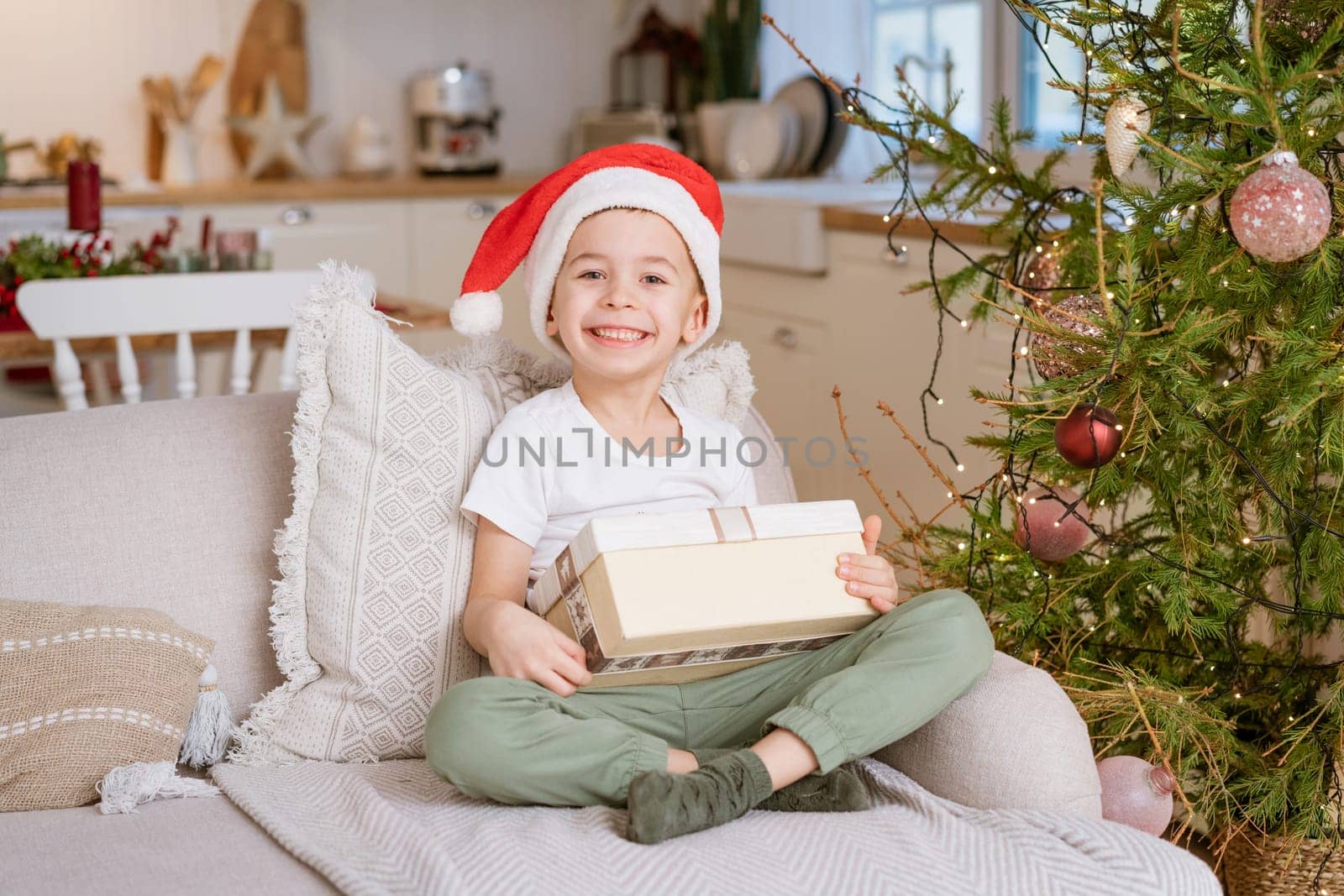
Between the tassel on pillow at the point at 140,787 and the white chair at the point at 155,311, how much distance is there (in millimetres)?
911

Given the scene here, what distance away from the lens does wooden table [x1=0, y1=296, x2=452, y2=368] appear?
2156mm

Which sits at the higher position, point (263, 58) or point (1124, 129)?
point (263, 58)

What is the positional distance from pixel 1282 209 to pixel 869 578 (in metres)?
0.51

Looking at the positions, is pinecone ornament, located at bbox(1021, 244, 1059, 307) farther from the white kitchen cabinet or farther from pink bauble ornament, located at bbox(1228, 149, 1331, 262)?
the white kitchen cabinet

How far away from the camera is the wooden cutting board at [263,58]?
4.14 m

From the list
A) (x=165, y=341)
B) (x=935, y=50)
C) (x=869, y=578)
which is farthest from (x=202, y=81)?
(x=869, y=578)

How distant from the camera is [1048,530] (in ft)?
5.12

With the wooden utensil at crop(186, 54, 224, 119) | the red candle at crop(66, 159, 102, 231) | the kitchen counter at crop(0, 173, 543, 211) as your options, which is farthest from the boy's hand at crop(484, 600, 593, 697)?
the wooden utensil at crop(186, 54, 224, 119)

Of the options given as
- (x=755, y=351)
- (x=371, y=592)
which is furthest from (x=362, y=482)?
(x=755, y=351)

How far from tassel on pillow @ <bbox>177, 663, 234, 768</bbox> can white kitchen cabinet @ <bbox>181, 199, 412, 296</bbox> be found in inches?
101

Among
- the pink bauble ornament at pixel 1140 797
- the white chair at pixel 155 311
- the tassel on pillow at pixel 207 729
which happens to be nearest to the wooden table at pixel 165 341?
the white chair at pixel 155 311

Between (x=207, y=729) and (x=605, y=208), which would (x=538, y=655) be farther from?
(x=605, y=208)

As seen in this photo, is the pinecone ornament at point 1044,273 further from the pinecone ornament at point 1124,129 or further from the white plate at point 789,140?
the white plate at point 789,140

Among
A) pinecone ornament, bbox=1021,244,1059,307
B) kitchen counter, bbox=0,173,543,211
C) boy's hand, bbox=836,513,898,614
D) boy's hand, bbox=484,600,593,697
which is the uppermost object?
kitchen counter, bbox=0,173,543,211
